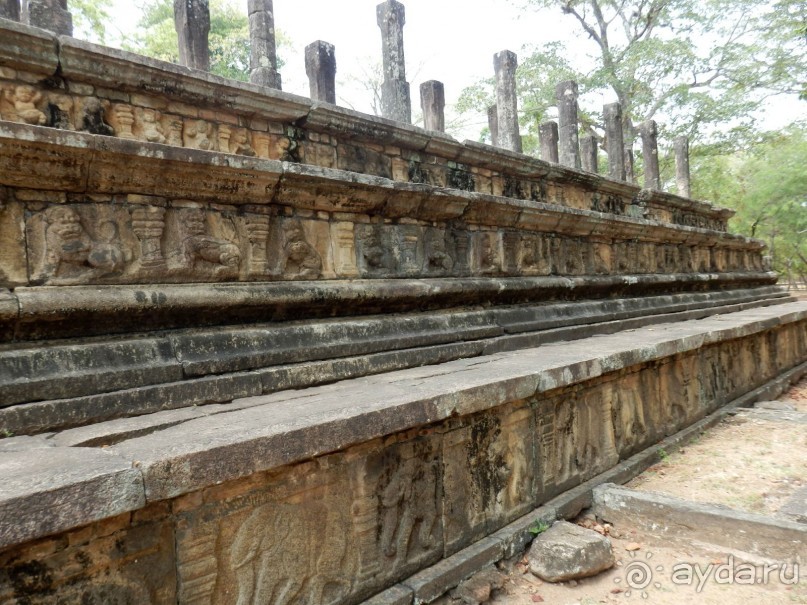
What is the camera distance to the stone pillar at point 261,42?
4266mm

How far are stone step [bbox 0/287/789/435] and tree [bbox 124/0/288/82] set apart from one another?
14595 millimetres

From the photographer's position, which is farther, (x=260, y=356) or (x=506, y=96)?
(x=506, y=96)

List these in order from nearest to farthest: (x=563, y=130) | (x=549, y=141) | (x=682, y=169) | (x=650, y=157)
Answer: (x=549, y=141)
(x=563, y=130)
(x=650, y=157)
(x=682, y=169)

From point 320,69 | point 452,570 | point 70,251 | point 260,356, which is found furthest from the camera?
point 320,69

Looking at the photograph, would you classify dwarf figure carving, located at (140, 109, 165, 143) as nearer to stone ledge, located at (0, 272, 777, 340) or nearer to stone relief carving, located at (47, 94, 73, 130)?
stone relief carving, located at (47, 94, 73, 130)

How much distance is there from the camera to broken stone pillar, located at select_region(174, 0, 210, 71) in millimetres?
3744

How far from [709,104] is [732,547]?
18.6 meters

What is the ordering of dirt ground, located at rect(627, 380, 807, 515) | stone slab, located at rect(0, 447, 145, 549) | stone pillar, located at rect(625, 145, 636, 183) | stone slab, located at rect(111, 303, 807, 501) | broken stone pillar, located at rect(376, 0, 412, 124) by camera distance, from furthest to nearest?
stone pillar, located at rect(625, 145, 636, 183) < broken stone pillar, located at rect(376, 0, 412, 124) < dirt ground, located at rect(627, 380, 807, 515) < stone slab, located at rect(111, 303, 807, 501) < stone slab, located at rect(0, 447, 145, 549)

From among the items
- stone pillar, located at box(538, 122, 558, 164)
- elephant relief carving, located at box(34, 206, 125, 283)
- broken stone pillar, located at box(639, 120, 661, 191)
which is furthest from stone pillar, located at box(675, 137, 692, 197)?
elephant relief carving, located at box(34, 206, 125, 283)

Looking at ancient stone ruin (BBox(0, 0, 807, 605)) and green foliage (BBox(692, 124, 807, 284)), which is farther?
green foliage (BBox(692, 124, 807, 284))

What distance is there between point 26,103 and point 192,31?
5.01 feet

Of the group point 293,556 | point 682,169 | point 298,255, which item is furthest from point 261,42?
point 682,169

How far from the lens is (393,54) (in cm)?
530

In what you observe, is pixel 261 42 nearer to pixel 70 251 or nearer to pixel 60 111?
pixel 60 111
